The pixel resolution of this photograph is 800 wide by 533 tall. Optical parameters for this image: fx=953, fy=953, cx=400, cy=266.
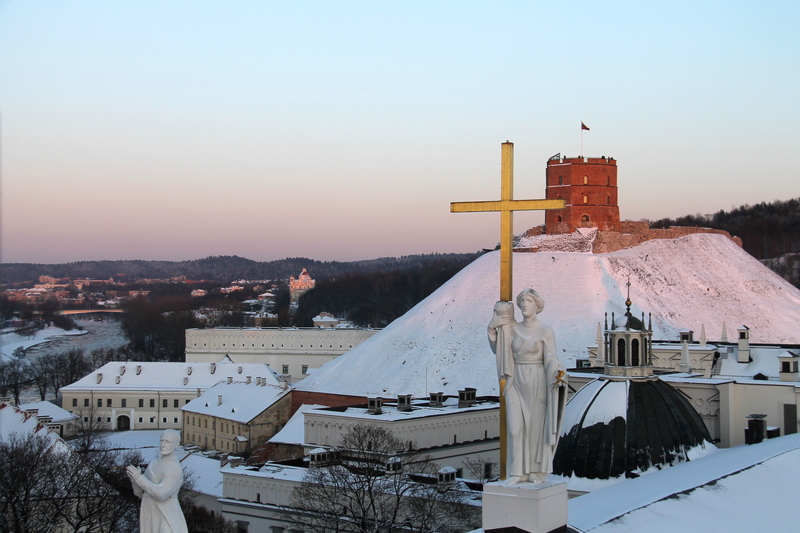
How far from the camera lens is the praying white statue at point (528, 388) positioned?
8.12 metres

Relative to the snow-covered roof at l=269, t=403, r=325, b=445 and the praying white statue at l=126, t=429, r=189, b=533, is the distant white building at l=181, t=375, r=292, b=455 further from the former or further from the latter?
the praying white statue at l=126, t=429, r=189, b=533

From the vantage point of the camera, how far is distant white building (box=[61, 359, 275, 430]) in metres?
74.0

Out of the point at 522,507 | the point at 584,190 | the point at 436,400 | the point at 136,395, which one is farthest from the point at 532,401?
the point at 584,190

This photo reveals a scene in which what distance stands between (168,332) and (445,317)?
5425cm

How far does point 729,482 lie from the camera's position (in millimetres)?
13844

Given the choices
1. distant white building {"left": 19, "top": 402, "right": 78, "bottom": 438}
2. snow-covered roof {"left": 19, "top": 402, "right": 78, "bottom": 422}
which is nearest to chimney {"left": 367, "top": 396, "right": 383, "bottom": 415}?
distant white building {"left": 19, "top": 402, "right": 78, "bottom": 438}

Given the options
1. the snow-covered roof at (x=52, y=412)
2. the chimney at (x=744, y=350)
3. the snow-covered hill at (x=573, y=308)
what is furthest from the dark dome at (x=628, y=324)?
the snow-covered roof at (x=52, y=412)

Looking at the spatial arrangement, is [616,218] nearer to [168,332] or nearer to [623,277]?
[623,277]

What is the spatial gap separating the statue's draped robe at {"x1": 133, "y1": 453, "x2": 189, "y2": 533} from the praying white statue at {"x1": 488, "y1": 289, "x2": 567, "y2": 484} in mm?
2910

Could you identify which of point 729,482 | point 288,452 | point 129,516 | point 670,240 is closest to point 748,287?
point 670,240

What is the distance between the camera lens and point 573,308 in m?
75.3

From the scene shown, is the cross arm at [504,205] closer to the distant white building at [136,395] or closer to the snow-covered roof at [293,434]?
the snow-covered roof at [293,434]

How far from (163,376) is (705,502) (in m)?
69.5

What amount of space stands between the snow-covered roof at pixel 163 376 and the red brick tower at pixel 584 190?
102ft
